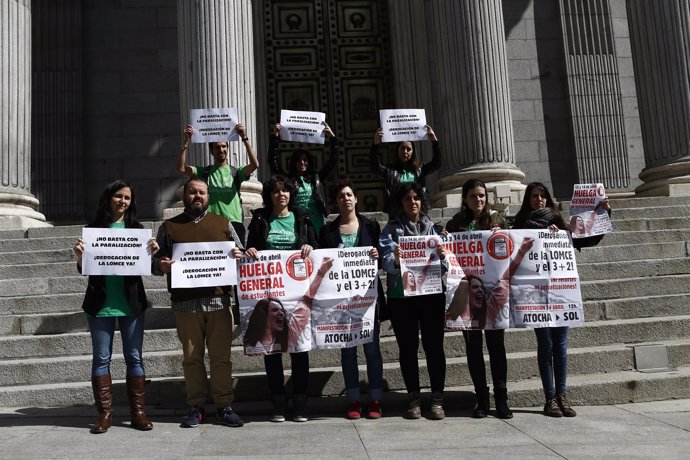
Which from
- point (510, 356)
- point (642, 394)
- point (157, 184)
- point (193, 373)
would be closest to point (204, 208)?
point (193, 373)

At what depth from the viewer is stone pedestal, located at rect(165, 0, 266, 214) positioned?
1041cm

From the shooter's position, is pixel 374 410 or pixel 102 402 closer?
pixel 102 402

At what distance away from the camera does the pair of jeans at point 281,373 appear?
6.08 meters

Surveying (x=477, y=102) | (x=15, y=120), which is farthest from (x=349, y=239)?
(x=15, y=120)

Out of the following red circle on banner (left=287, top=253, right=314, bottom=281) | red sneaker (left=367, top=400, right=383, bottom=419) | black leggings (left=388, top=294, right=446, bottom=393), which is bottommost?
red sneaker (left=367, top=400, right=383, bottom=419)

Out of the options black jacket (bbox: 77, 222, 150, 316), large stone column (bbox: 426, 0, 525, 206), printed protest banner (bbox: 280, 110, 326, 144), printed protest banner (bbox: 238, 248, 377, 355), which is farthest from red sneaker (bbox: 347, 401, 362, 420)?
large stone column (bbox: 426, 0, 525, 206)

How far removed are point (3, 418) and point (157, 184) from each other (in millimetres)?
9092

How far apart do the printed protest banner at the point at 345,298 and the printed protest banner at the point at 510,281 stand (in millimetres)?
724

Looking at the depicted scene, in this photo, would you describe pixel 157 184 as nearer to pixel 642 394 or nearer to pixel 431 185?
pixel 431 185

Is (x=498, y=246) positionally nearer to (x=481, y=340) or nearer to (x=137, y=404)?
(x=481, y=340)

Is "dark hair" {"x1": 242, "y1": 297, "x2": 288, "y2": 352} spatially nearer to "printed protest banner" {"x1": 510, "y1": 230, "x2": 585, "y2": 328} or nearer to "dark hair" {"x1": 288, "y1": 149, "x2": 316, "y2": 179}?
"dark hair" {"x1": 288, "y1": 149, "x2": 316, "y2": 179}

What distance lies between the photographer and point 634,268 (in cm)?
886

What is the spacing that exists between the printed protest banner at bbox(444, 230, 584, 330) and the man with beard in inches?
79.1

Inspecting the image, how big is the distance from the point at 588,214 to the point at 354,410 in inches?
124
